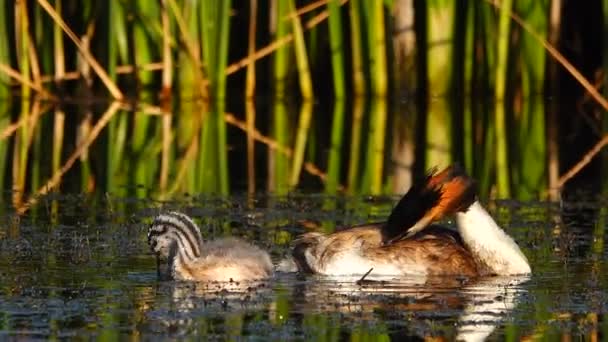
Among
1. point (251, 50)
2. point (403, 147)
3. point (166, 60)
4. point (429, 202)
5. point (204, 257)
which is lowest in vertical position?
point (204, 257)

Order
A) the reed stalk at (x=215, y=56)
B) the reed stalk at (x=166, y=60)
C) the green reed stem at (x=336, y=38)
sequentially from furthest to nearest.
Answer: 1. the green reed stem at (x=336, y=38)
2. the reed stalk at (x=166, y=60)
3. the reed stalk at (x=215, y=56)

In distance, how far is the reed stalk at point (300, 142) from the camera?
1450 centimetres

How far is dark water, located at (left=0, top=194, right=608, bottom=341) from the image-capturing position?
761 centimetres

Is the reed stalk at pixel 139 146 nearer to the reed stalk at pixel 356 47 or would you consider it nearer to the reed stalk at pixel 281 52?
the reed stalk at pixel 281 52

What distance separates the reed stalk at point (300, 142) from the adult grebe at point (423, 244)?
3.88 meters

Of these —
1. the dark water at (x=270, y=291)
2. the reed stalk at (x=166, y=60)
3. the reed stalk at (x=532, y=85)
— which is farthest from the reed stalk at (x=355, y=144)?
the reed stalk at (x=166, y=60)

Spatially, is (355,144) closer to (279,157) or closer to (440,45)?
(279,157)

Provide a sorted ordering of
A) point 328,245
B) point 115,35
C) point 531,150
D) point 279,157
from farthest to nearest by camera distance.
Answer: point 115,35
point 531,150
point 279,157
point 328,245

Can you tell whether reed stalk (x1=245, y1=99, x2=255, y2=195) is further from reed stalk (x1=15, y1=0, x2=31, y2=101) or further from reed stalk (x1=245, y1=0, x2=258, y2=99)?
reed stalk (x1=15, y1=0, x2=31, y2=101)

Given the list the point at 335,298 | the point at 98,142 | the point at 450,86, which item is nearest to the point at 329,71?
the point at 450,86

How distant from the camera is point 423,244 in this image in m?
9.82

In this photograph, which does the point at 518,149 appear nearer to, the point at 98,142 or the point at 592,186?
the point at 592,186

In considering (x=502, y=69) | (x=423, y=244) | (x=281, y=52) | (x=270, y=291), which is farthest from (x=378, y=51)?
(x=270, y=291)

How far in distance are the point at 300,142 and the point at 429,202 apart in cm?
781
